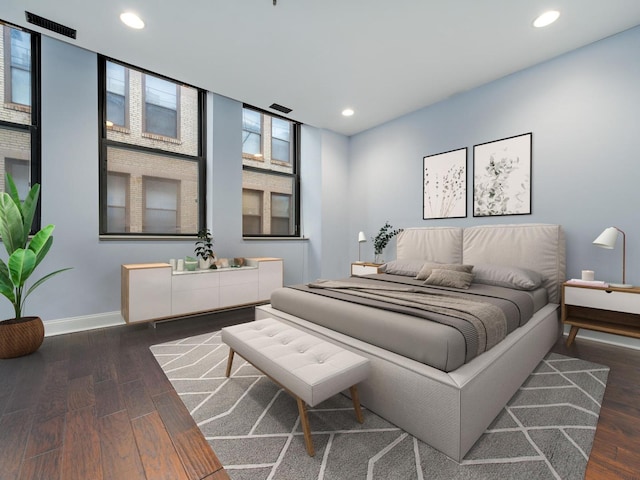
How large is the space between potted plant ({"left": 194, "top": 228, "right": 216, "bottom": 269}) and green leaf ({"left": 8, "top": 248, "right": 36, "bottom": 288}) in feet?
5.24

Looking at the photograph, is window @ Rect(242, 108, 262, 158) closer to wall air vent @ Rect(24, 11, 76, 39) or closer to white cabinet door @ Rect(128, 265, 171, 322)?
wall air vent @ Rect(24, 11, 76, 39)

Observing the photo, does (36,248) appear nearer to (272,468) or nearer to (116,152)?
(116,152)

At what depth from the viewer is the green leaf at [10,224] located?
2.37m

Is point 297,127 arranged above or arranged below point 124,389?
above

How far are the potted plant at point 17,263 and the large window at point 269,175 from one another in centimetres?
250

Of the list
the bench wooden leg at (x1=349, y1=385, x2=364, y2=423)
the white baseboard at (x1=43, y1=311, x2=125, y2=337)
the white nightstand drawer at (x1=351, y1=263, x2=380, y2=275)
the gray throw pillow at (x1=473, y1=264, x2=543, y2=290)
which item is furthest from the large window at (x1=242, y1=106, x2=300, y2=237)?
the bench wooden leg at (x1=349, y1=385, x2=364, y2=423)

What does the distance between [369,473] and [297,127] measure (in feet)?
16.9

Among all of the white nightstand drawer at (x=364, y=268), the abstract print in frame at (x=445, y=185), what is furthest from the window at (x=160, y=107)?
the abstract print in frame at (x=445, y=185)

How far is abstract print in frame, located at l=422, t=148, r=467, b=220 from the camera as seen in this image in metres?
3.79

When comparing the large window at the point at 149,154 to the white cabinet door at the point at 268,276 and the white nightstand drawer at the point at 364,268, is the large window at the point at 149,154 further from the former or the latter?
the white nightstand drawer at the point at 364,268

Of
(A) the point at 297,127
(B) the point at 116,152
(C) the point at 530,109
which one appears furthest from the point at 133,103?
(C) the point at 530,109

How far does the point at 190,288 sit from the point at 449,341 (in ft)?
9.70

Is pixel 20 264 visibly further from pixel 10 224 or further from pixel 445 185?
pixel 445 185

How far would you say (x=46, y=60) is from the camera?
2.90m
